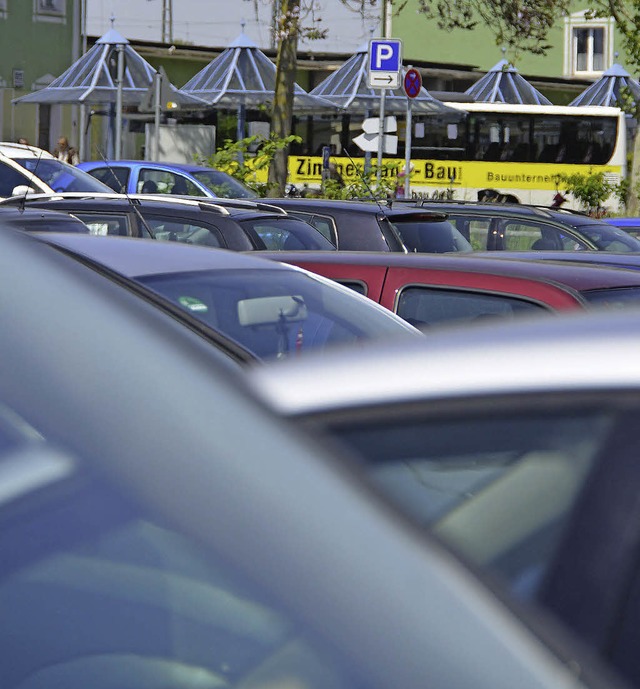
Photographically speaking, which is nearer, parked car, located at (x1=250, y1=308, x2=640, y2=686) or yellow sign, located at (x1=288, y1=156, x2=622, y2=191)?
parked car, located at (x1=250, y1=308, x2=640, y2=686)

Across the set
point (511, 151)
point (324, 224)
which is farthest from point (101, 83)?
point (324, 224)

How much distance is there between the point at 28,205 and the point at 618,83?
3804 cm

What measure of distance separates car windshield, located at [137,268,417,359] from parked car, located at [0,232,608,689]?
1.61 m

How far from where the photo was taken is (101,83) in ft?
97.8

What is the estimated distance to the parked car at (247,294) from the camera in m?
3.44

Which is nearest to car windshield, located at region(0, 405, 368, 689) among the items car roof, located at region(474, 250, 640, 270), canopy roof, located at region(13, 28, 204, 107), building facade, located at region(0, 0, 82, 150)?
car roof, located at region(474, 250, 640, 270)

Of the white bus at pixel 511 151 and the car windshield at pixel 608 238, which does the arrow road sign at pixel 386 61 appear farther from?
the white bus at pixel 511 151

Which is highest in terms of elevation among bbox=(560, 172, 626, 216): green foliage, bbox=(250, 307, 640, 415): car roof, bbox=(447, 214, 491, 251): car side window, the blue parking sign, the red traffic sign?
the blue parking sign

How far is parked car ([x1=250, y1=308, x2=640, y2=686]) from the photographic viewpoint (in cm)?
135

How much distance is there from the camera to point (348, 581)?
1314 millimetres

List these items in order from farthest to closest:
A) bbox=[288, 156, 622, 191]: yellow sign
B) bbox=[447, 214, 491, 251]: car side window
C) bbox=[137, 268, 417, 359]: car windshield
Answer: bbox=[288, 156, 622, 191]: yellow sign
bbox=[447, 214, 491, 251]: car side window
bbox=[137, 268, 417, 359]: car windshield

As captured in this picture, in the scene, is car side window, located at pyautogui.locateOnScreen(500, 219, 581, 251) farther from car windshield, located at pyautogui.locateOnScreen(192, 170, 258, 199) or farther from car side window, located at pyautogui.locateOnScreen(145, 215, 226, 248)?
car windshield, located at pyautogui.locateOnScreen(192, 170, 258, 199)

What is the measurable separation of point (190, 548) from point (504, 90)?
42126 millimetres

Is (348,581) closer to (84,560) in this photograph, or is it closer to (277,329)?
(84,560)
